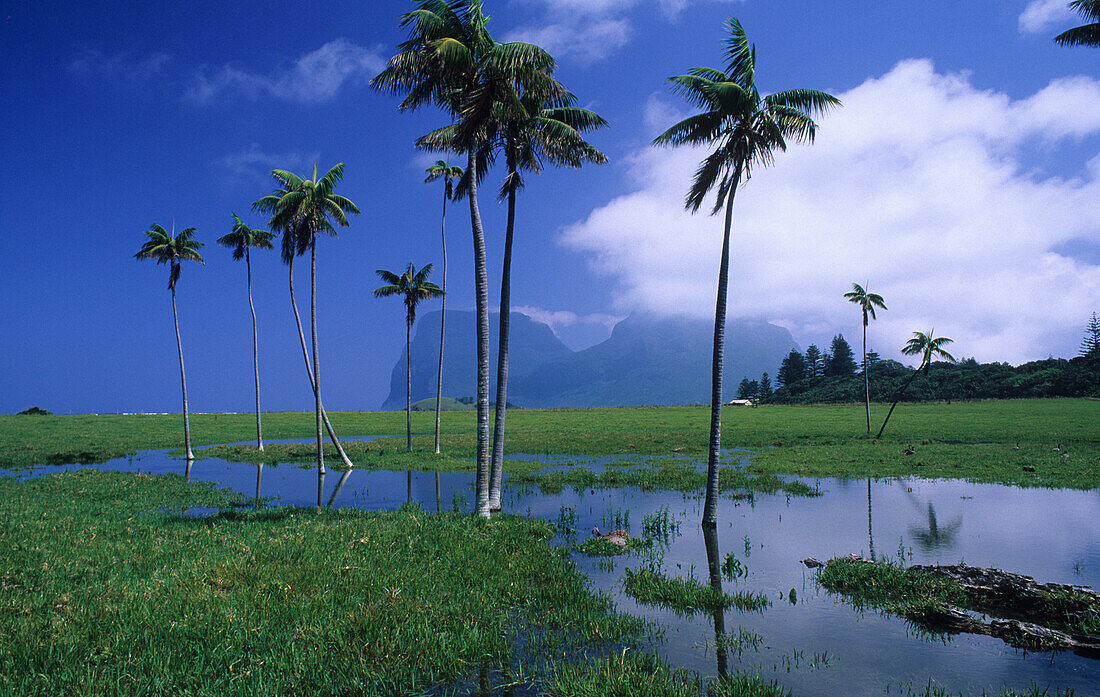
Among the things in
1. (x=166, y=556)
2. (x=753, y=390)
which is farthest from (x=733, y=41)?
(x=753, y=390)

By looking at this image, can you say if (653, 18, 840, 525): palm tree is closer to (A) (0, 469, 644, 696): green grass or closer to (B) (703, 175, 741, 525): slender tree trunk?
(B) (703, 175, 741, 525): slender tree trunk

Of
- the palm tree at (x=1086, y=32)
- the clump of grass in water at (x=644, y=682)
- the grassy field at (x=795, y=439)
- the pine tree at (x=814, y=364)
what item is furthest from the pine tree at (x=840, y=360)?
the clump of grass in water at (x=644, y=682)

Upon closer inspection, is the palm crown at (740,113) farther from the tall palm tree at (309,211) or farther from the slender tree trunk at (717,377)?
the tall palm tree at (309,211)

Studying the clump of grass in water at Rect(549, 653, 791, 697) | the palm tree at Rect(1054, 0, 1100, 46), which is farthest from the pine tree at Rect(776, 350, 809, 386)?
the clump of grass in water at Rect(549, 653, 791, 697)

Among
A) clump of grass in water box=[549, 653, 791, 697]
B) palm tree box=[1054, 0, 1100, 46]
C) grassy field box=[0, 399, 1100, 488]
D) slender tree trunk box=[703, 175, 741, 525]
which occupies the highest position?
palm tree box=[1054, 0, 1100, 46]

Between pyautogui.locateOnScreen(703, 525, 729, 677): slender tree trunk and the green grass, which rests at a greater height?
the green grass

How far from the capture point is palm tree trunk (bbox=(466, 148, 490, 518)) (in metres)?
18.3

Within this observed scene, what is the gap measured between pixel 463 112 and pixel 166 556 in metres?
14.7

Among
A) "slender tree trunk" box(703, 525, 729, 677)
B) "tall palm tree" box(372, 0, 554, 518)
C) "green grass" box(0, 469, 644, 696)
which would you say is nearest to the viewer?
"green grass" box(0, 469, 644, 696)

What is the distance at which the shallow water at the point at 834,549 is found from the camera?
8.27 meters

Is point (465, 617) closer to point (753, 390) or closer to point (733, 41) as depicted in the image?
point (733, 41)

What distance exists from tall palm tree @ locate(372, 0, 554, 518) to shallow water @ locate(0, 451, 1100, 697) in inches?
300

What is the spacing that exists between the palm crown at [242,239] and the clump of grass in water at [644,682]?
42.6 metres

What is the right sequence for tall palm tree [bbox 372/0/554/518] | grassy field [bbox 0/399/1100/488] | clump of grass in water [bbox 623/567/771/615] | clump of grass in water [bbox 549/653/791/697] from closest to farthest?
clump of grass in water [bbox 549/653/791/697] < clump of grass in water [bbox 623/567/771/615] < tall palm tree [bbox 372/0/554/518] < grassy field [bbox 0/399/1100/488]
